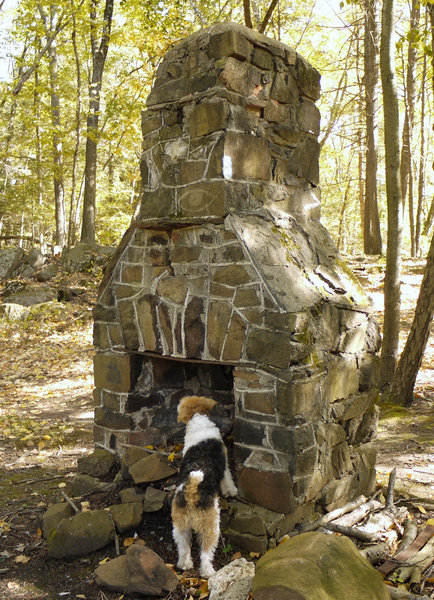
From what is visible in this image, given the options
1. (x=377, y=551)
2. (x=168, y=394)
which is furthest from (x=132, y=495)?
(x=377, y=551)

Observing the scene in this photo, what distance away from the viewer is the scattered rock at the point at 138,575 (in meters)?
3.24

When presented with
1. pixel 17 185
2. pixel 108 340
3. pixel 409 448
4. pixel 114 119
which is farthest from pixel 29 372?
pixel 17 185

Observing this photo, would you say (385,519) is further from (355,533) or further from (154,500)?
(154,500)

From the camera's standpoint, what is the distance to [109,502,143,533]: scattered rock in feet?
12.9

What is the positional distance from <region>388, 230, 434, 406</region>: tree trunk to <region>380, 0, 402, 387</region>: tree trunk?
23cm

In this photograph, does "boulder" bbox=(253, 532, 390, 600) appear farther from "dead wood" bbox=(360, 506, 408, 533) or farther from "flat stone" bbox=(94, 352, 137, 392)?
"flat stone" bbox=(94, 352, 137, 392)

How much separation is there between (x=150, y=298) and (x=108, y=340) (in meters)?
0.71

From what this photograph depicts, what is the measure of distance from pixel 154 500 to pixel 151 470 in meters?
0.30

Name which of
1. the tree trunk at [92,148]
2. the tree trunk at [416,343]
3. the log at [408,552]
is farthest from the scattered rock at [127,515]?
the tree trunk at [92,148]

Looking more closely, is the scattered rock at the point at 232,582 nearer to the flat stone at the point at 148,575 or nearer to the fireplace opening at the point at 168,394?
the flat stone at the point at 148,575

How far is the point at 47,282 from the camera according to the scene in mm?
14648

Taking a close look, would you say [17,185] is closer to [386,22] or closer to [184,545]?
[386,22]

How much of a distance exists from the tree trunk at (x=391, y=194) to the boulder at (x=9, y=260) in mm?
11697

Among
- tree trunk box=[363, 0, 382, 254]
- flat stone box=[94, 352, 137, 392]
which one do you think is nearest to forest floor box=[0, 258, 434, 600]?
flat stone box=[94, 352, 137, 392]
